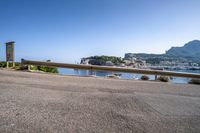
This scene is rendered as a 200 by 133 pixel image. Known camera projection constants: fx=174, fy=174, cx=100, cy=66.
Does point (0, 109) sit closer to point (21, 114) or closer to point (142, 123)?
point (21, 114)

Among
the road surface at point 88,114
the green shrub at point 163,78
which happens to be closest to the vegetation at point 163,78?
the green shrub at point 163,78

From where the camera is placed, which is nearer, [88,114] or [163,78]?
[88,114]

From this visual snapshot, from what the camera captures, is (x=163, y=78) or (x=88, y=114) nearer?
(x=88, y=114)

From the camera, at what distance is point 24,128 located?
3.27 m

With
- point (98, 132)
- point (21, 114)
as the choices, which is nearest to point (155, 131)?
point (98, 132)

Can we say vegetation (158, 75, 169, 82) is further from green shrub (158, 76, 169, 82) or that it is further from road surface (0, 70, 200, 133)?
road surface (0, 70, 200, 133)

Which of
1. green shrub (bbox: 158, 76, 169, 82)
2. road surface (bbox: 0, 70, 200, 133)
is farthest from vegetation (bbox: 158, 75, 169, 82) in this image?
road surface (bbox: 0, 70, 200, 133)

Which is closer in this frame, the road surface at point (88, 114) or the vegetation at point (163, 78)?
the road surface at point (88, 114)

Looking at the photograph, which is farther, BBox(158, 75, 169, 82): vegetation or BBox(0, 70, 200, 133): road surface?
BBox(158, 75, 169, 82): vegetation

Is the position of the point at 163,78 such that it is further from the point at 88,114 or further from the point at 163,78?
the point at 88,114

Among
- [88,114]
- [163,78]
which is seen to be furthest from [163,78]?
[88,114]

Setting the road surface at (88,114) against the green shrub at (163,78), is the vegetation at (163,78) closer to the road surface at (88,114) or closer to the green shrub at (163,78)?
the green shrub at (163,78)

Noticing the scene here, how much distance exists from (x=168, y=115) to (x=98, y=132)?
2.27 meters

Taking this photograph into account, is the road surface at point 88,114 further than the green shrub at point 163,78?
No
